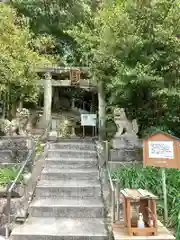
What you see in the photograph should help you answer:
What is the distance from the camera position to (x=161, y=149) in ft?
17.1

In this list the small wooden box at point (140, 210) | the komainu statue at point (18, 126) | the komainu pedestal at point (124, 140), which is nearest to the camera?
the small wooden box at point (140, 210)

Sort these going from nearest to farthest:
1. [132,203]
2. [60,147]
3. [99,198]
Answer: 1. [132,203]
2. [99,198]
3. [60,147]

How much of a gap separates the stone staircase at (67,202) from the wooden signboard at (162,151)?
54.9 inches

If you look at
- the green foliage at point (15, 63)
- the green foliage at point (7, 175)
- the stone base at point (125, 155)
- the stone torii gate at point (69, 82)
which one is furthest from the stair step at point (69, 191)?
the stone torii gate at point (69, 82)

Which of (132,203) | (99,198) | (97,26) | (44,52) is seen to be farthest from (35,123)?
(132,203)

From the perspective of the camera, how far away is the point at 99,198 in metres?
6.05

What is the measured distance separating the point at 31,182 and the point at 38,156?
1.52 meters

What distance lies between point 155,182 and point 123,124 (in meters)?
2.48

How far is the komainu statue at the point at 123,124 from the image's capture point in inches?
324

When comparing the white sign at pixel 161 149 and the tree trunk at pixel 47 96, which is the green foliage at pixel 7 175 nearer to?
the white sign at pixel 161 149

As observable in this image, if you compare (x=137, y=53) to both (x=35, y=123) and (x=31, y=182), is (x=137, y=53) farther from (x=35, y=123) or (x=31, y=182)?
(x=35, y=123)

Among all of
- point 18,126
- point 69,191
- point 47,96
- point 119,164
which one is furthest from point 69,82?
point 69,191

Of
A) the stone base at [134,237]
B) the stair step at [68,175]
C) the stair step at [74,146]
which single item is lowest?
the stone base at [134,237]

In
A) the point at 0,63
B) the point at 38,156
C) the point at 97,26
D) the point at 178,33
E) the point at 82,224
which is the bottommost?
the point at 82,224
